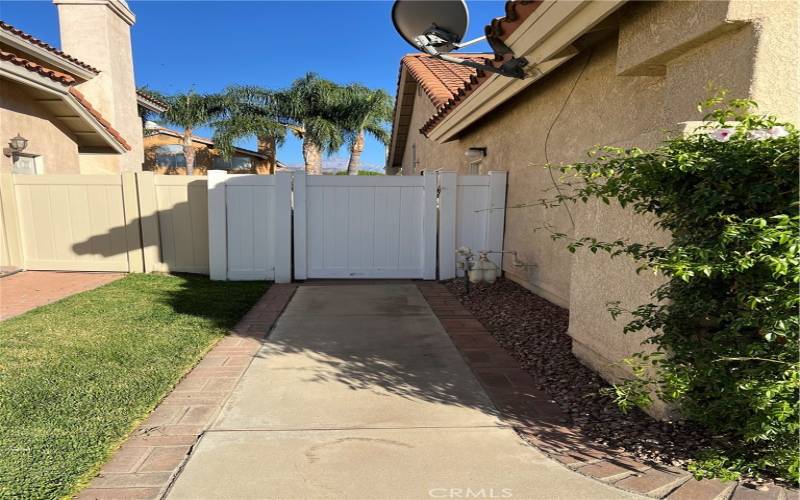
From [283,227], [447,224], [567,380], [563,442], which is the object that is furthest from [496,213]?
[563,442]

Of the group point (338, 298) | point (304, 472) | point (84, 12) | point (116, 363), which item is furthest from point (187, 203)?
point (84, 12)

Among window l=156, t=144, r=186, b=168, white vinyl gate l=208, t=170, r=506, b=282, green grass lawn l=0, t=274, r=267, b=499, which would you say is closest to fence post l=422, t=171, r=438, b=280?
white vinyl gate l=208, t=170, r=506, b=282

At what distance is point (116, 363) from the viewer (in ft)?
13.0

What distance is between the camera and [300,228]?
7.73 meters

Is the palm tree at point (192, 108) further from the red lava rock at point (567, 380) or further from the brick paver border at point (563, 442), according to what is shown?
the brick paver border at point (563, 442)

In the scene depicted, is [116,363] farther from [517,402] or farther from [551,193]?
[551,193]

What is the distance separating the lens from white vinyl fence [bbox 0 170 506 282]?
765 cm

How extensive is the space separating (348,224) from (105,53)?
919 cm

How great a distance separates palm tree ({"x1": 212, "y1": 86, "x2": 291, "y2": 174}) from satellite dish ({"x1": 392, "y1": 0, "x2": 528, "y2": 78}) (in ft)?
68.0

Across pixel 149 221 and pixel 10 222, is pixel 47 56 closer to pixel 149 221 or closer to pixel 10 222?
pixel 10 222

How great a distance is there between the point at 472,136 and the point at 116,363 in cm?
788

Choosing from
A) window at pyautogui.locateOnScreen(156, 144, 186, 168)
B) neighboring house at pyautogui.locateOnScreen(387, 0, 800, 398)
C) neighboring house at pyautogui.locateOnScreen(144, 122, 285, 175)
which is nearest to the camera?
neighboring house at pyautogui.locateOnScreen(387, 0, 800, 398)

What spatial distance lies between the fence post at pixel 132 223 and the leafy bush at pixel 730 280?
7.92m

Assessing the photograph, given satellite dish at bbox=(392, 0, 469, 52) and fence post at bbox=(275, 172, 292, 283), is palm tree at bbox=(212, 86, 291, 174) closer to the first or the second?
fence post at bbox=(275, 172, 292, 283)
